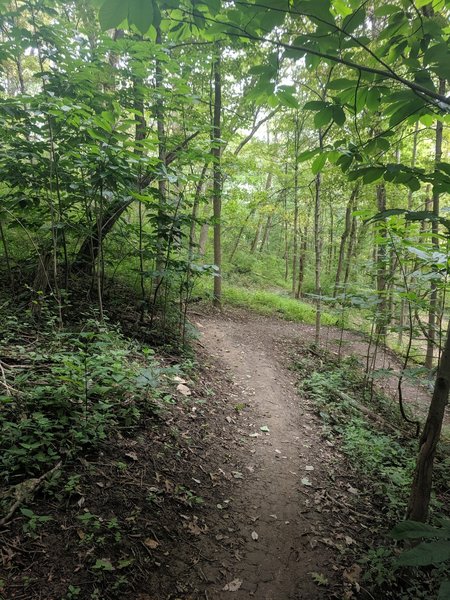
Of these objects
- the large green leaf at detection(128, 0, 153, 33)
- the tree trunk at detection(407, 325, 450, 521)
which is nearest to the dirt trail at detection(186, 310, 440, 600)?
the tree trunk at detection(407, 325, 450, 521)

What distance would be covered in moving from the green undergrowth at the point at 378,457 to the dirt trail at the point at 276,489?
0.36 m

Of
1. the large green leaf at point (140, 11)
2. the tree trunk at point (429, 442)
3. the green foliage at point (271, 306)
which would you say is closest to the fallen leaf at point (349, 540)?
the tree trunk at point (429, 442)

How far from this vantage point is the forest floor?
2.19m

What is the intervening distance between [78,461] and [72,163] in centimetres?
387

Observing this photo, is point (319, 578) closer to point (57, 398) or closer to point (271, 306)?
point (57, 398)

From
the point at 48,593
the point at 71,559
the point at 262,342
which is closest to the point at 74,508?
the point at 71,559

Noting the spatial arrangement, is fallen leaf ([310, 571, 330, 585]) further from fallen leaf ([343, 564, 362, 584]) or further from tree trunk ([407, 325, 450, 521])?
tree trunk ([407, 325, 450, 521])

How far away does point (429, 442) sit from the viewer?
2.39 meters

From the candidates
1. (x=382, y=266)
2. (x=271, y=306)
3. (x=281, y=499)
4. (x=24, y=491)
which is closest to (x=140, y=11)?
(x=24, y=491)

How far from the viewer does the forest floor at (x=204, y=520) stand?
2.19 meters

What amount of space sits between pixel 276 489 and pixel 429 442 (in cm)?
208

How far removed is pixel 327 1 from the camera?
1319 mm

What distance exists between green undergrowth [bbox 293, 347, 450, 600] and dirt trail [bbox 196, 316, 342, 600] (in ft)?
1.20

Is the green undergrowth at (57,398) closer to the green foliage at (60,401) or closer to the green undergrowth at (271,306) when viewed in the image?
the green foliage at (60,401)
